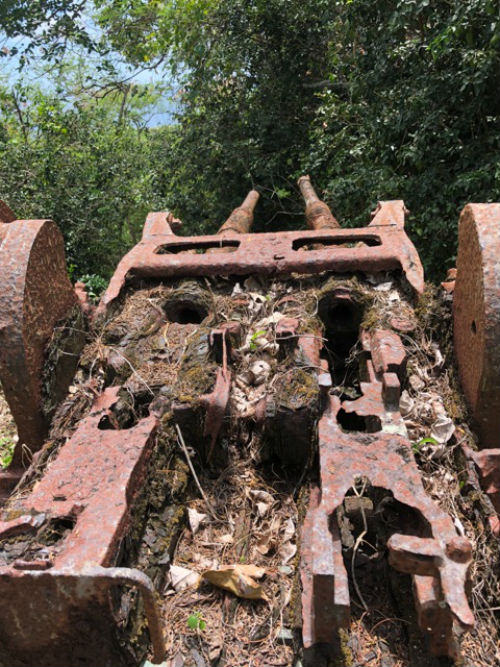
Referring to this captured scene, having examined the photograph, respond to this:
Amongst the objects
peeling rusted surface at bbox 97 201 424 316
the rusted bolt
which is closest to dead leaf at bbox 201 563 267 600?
the rusted bolt

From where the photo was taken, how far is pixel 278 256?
3.07 meters

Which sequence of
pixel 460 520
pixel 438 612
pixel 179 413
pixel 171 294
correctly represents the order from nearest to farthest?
pixel 438 612
pixel 460 520
pixel 179 413
pixel 171 294

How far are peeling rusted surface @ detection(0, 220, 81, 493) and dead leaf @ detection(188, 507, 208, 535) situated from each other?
2.96 feet

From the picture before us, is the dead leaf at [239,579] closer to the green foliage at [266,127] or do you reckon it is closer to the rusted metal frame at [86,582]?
the rusted metal frame at [86,582]

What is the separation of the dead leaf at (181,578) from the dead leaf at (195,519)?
0.56 feet

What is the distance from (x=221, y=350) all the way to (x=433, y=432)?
0.97 m

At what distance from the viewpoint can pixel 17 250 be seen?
8.00ft

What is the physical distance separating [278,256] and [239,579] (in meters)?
1.85

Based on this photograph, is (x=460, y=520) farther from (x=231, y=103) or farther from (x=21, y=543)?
(x=231, y=103)

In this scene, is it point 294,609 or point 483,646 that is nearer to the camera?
point 483,646

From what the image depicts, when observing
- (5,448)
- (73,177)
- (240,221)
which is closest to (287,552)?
(5,448)

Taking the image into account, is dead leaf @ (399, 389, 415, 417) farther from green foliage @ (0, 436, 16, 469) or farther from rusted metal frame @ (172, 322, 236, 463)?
green foliage @ (0, 436, 16, 469)

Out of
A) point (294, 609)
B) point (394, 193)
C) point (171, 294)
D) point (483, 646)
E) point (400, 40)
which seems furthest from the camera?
point (394, 193)

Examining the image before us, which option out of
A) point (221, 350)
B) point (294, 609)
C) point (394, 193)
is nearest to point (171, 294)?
point (221, 350)
